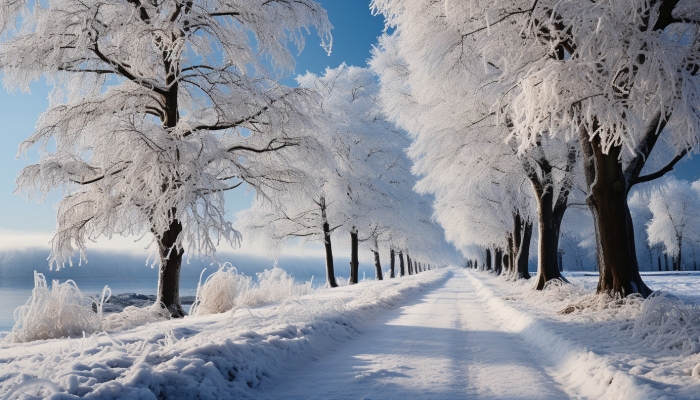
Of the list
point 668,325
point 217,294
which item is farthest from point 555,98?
point 217,294

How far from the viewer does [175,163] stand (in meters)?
7.08

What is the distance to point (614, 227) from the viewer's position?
691 cm

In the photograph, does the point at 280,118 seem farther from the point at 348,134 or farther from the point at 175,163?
the point at 348,134

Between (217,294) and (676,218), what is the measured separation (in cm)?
5183

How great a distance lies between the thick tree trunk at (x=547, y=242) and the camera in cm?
1193

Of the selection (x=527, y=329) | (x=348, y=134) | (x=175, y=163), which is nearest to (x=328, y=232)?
(x=348, y=134)

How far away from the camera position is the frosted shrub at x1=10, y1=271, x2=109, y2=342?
18.3 ft

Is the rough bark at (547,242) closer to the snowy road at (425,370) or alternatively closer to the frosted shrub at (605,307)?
the frosted shrub at (605,307)

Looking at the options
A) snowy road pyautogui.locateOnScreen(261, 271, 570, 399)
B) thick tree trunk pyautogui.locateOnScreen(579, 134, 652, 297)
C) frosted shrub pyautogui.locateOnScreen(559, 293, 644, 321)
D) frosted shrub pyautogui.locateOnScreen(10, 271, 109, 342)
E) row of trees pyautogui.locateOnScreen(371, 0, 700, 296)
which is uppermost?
row of trees pyautogui.locateOnScreen(371, 0, 700, 296)

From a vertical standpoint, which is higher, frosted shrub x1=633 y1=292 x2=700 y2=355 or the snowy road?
frosted shrub x1=633 y1=292 x2=700 y2=355

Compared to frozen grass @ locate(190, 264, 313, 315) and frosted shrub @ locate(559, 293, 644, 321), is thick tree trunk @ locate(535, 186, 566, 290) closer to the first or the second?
frosted shrub @ locate(559, 293, 644, 321)

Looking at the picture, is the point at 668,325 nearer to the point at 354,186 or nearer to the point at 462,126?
the point at 462,126

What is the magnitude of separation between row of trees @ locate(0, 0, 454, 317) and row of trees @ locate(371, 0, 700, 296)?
9.46ft

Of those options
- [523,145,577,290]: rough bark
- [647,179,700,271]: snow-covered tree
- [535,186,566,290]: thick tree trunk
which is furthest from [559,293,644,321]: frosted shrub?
[647,179,700,271]: snow-covered tree
